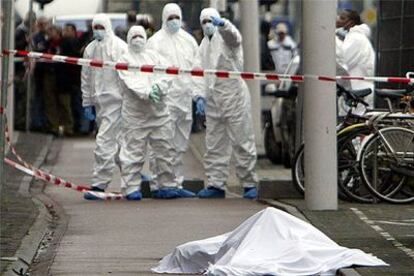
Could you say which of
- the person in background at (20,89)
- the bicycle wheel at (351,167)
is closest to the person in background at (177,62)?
the bicycle wheel at (351,167)

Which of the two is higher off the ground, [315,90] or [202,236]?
[315,90]

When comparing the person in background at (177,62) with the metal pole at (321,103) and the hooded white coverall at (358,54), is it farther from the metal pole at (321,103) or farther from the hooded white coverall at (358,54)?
the metal pole at (321,103)

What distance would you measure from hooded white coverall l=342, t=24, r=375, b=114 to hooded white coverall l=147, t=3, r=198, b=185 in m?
1.83

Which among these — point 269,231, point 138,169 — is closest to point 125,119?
point 138,169

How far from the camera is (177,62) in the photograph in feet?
65.2

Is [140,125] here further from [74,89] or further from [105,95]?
[74,89]

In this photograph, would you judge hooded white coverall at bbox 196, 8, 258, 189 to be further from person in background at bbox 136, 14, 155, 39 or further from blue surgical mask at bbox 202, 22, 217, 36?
person in background at bbox 136, 14, 155, 39

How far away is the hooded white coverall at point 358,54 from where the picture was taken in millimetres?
20500

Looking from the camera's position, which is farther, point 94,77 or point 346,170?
point 94,77

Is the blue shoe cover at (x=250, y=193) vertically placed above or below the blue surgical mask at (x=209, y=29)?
below

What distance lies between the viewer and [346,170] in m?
18.2

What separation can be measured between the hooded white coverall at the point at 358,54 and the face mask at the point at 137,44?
8.17 ft

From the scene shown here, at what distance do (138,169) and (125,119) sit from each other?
58 cm

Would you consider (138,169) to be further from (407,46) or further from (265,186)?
(407,46)
